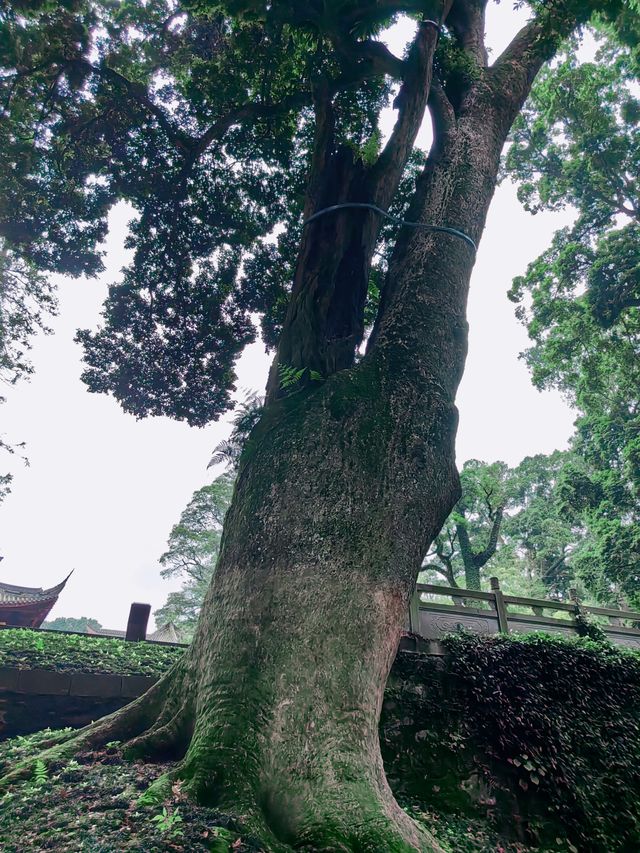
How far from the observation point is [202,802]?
206 centimetres

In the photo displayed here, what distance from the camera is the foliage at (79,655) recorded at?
4.86 m

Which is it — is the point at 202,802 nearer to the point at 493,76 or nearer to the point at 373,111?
the point at 493,76

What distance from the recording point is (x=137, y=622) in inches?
289

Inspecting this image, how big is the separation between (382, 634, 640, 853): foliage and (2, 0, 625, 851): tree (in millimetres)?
2272

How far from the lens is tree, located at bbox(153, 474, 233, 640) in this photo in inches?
1027

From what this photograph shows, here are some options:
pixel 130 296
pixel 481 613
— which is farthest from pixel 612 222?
pixel 130 296

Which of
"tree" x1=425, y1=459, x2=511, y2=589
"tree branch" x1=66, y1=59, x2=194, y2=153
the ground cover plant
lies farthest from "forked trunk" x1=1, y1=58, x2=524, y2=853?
"tree" x1=425, y1=459, x2=511, y2=589

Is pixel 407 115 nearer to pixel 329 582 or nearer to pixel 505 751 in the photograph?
pixel 329 582

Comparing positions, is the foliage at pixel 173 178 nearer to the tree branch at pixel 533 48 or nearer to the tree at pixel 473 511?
the tree branch at pixel 533 48

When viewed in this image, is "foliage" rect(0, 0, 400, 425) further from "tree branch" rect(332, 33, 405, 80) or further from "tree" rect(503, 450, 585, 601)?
"tree" rect(503, 450, 585, 601)

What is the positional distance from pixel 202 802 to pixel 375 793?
738 mm

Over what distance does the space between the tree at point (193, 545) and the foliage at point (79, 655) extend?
66.2 feet

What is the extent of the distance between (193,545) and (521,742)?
78.7ft

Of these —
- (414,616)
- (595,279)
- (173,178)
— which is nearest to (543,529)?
(595,279)
